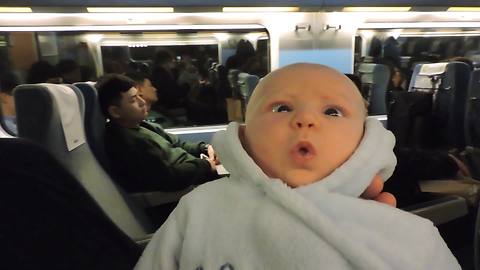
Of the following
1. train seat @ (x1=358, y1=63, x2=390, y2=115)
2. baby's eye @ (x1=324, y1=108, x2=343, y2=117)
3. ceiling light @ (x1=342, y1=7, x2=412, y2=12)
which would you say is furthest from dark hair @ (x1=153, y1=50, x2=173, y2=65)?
baby's eye @ (x1=324, y1=108, x2=343, y2=117)

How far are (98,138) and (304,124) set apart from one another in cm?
140

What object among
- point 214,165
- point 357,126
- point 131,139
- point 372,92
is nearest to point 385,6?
point 372,92

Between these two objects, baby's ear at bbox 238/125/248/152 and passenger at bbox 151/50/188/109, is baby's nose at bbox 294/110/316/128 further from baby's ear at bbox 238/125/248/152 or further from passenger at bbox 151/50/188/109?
passenger at bbox 151/50/188/109

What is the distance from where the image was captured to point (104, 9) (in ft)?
10.9

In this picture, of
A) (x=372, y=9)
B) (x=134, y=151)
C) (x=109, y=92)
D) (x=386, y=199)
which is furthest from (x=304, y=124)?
(x=372, y=9)

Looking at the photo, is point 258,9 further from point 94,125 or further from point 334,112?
point 334,112

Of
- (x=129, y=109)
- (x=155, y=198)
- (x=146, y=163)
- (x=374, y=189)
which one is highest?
(x=374, y=189)

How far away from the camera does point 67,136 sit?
4.19ft

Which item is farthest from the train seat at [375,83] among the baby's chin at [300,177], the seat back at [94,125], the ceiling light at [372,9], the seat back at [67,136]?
the baby's chin at [300,177]

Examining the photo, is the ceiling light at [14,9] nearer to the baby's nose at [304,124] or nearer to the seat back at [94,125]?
the seat back at [94,125]

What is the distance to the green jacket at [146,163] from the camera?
6.40ft

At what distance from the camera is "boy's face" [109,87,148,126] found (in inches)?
82.1

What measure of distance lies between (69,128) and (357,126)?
0.96 meters

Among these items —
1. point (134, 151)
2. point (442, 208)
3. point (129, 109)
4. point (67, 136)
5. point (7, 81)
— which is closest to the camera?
point (67, 136)
